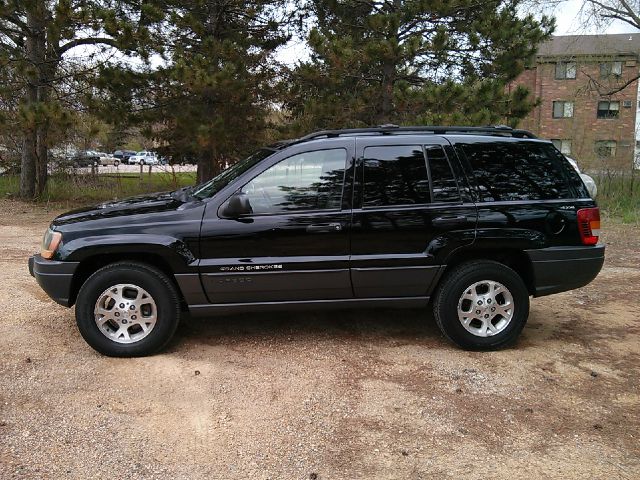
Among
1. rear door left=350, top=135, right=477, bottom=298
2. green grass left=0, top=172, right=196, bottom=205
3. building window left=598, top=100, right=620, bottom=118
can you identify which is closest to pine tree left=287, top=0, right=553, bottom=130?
green grass left=0, top=172, right=196, bottom=205

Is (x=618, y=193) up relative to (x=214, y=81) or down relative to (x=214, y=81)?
down

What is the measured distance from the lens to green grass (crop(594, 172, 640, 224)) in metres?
15.0

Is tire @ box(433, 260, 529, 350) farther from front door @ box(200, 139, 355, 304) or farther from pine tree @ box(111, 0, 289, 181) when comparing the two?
pine tree @ box(111, 0, 289, 181)

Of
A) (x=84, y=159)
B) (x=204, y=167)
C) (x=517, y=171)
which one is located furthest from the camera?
(x=84, y=159)

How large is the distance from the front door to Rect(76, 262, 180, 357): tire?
0.36 m

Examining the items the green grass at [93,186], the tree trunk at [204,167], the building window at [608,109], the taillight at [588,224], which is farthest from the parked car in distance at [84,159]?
the building window at [608,109]

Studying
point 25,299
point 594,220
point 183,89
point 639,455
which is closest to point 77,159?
point 183,89

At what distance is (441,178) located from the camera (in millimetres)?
4684

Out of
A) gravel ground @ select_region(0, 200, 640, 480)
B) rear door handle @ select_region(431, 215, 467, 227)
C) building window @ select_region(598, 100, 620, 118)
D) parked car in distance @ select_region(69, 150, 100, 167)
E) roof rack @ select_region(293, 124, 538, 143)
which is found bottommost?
gravel ground @ select_region(0, 200, 640, 480)

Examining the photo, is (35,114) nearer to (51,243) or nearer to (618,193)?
(51,243)

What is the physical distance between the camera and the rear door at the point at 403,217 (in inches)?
179

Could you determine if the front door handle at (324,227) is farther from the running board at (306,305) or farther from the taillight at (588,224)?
the taillight at (588,224)

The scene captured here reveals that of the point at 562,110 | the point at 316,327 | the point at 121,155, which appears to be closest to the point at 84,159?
the point at 316,327

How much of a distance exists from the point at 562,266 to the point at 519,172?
2.80 feet
